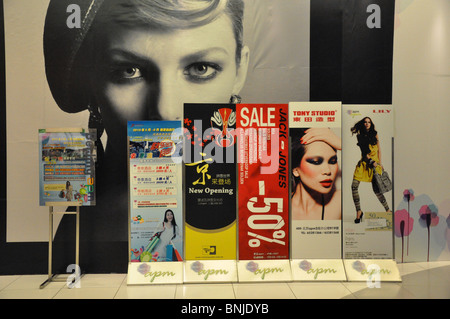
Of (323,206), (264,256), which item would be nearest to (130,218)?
(264,256)

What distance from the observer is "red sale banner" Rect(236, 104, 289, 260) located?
14.8ft

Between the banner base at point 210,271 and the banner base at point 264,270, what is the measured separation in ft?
0.32

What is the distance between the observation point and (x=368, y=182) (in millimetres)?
4566

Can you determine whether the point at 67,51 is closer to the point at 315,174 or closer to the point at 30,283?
the point at 30,283

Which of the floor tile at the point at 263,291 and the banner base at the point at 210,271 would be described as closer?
the floor tile at the point at 263,291

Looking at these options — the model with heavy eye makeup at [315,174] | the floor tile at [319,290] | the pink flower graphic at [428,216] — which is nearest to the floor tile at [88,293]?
the floor tile at [319,290]

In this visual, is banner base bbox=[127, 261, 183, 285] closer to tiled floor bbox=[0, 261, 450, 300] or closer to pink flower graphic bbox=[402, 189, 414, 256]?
tiled floor bbox=[0, 261, 450, 300]

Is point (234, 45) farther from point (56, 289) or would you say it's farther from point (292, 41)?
point (56, 289)

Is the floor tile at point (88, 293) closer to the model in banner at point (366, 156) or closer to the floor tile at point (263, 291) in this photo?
the floor tile at point (263, 291)

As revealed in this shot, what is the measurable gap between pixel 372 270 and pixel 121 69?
3.74 meters

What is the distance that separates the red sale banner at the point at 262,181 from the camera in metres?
4.52

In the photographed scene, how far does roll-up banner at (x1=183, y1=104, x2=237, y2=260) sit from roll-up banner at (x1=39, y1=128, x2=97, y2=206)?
111cm

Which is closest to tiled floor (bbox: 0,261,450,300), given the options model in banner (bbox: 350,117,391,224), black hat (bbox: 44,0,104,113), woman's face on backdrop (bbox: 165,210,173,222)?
woman's face on backdrop (bbox: 165,210,173,222)

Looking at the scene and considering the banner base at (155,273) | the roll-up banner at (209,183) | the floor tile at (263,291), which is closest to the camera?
the floor tile at (263,291)
